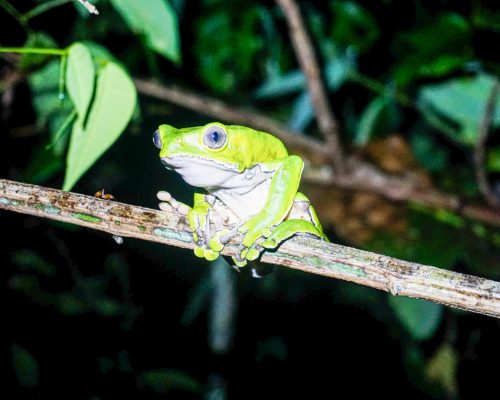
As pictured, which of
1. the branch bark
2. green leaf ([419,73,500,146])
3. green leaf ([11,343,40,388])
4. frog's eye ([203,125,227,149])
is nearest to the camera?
the branch bark

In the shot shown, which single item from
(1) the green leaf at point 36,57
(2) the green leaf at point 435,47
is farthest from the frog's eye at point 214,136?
(2) the green leaf at point 435,47

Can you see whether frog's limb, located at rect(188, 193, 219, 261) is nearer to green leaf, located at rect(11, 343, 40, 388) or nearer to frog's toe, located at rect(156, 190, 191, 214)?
frog's toe, located at rect(156, 190, 191, 214)

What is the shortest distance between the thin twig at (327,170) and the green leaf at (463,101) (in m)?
0.47

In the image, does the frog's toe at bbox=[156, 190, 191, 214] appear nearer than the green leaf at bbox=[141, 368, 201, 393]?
Yes

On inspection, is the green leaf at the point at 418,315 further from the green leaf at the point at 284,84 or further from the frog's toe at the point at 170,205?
the frog's toe at the point at 170,205

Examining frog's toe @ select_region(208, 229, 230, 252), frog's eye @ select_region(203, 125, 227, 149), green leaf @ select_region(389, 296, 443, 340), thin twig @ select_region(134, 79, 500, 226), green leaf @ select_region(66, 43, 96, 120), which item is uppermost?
green leaf @ select_region(66, 43, 96, 120)

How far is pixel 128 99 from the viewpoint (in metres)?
1.79

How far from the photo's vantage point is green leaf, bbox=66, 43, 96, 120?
5.31 feet

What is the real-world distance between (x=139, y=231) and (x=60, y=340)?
309 centimetres

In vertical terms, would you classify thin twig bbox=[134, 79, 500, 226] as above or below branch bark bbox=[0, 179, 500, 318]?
below

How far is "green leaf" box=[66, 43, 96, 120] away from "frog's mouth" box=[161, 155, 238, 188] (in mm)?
282

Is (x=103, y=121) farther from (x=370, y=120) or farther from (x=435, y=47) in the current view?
(x=370, y=120)

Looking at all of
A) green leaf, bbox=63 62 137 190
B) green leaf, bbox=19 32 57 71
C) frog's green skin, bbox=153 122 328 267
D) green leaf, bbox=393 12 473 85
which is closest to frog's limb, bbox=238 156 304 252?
frog's green skin, bbox=153 122 328 267

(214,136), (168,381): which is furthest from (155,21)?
(168,381)
